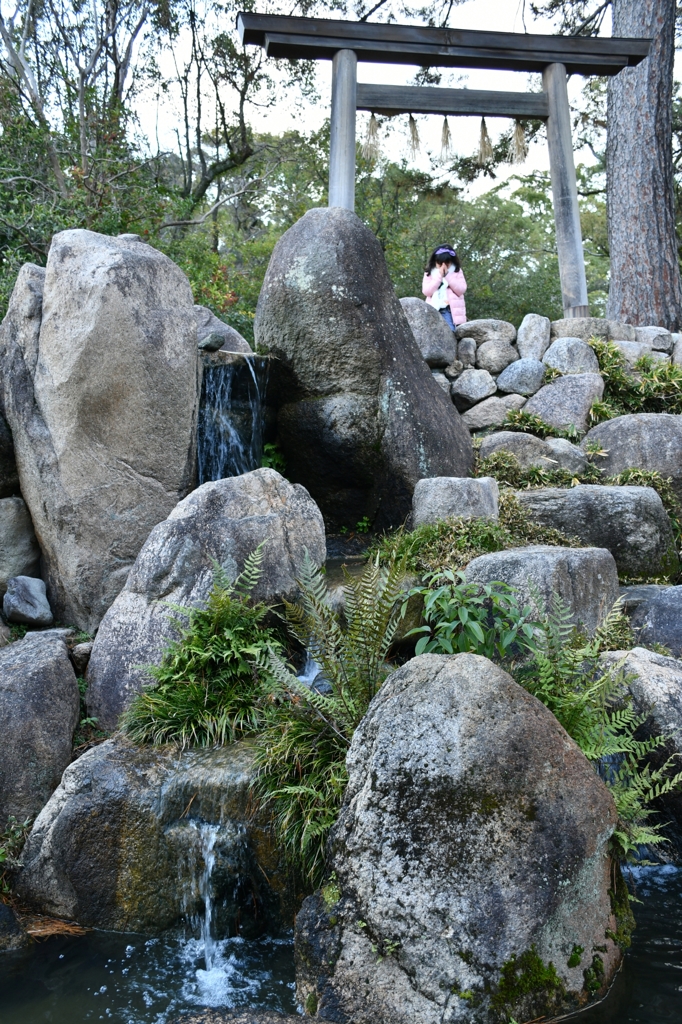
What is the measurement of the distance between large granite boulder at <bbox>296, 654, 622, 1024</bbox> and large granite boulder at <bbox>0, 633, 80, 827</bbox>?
215 cm

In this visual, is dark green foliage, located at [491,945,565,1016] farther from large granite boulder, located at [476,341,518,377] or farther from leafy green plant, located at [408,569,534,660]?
large granite boulder, located at [476,341,518,377]

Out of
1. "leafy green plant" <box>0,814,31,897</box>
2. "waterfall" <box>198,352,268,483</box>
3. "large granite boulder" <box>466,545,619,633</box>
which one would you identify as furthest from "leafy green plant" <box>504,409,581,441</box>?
"leafy green plant" <box>0,814,31,897</box>

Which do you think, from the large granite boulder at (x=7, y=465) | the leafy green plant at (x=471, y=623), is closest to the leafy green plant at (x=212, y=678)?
the leafy green plant at (x=471, y=623)

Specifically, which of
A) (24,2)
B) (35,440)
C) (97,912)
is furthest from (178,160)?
(97,912)

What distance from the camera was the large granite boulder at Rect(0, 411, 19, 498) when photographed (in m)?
6.59

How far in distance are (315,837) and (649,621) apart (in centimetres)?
321

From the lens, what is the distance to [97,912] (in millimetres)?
4426

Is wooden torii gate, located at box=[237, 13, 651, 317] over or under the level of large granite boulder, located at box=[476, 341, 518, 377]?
over

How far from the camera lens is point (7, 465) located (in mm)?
6668

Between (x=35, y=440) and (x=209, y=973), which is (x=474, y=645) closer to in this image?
(x=209, y=973)

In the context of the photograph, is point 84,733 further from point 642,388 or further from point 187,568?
point 642,388

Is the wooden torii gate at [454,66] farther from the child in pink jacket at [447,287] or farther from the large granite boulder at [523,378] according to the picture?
the large granite boulder at [523,378]


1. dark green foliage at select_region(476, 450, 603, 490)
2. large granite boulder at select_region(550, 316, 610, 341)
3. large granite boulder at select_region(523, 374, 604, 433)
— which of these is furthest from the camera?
large granite boulder at select_region(550, 316, 610, 341)

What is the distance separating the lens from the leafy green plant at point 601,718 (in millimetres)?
4070
